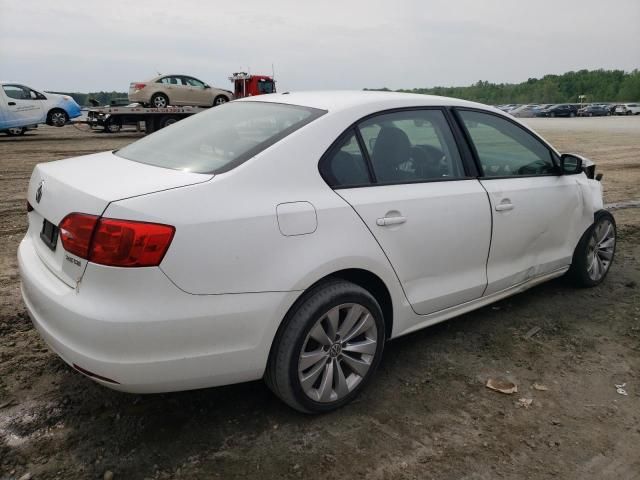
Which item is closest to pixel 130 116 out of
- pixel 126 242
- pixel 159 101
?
pixel 159 101

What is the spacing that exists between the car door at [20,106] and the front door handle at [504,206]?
61.2ft

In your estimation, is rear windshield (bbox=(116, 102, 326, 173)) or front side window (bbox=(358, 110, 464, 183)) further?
front side window (bbox=(358, 110, 464, 183))

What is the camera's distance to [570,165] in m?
3.97

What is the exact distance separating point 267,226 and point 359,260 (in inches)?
21.6

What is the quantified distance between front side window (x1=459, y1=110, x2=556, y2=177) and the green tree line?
95.6m

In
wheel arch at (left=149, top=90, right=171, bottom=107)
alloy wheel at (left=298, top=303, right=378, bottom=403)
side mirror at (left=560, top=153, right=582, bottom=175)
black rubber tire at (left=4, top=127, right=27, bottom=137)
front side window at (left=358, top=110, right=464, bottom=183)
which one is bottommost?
black rubber tire at (left=4, top=127, right=27, bottom=137)

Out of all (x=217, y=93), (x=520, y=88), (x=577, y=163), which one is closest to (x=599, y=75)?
(x=520, y=88)

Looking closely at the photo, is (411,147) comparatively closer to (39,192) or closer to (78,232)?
(78,232)

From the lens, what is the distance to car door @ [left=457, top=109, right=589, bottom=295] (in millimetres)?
3451

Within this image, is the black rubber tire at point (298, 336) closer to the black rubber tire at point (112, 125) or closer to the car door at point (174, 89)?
the black rubber tire at point (112, 125)

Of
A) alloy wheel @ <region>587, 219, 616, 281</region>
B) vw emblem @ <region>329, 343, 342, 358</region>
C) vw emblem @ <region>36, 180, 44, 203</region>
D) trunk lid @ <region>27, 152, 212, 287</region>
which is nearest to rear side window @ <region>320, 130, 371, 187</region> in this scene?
trunk lid @ <region>27, 152, 212, 287</region>

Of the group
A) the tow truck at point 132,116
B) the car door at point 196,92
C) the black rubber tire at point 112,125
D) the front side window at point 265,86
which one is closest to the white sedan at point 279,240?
the tow truck at point 132,116

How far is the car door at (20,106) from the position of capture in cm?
1766

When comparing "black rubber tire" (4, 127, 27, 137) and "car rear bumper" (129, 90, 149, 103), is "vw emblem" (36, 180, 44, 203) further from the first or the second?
"black rubber tire" (4, 127, 27, 137)
